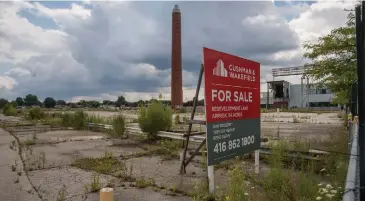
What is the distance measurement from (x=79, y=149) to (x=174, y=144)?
3.40 metres

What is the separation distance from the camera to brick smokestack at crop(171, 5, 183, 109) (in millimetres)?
52750

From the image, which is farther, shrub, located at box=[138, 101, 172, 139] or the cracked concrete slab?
shrub, located at box=[138, 101, 172, 139]

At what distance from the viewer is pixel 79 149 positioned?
39.2ft

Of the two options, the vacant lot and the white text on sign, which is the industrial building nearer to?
the vacant lot

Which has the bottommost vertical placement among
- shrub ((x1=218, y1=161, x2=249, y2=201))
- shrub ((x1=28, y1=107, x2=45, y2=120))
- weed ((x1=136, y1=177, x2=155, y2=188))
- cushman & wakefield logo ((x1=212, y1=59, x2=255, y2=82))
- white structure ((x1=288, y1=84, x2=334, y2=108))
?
weed ((x1=136, y1=177, x2=155, y2=188))

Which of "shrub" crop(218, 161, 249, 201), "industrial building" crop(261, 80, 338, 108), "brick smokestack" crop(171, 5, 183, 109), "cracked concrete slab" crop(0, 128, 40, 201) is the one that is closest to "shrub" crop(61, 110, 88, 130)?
"cracked concrete slab" crop(0, 128, 40, 201)

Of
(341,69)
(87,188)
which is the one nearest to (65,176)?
(87,188)

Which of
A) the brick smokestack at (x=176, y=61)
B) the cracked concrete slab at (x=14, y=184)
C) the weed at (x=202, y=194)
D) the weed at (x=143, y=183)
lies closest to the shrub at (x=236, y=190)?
the weed at (x=202, y=194)

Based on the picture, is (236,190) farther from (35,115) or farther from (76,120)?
(35,115)

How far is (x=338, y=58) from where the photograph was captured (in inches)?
502

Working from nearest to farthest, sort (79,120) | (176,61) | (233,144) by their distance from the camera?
(233,144), (79,120), (176,61)

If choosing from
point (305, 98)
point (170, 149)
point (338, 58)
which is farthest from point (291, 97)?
point (170, 149)

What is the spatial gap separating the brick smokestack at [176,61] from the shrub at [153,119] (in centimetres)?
3903

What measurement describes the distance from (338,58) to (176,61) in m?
41.1
